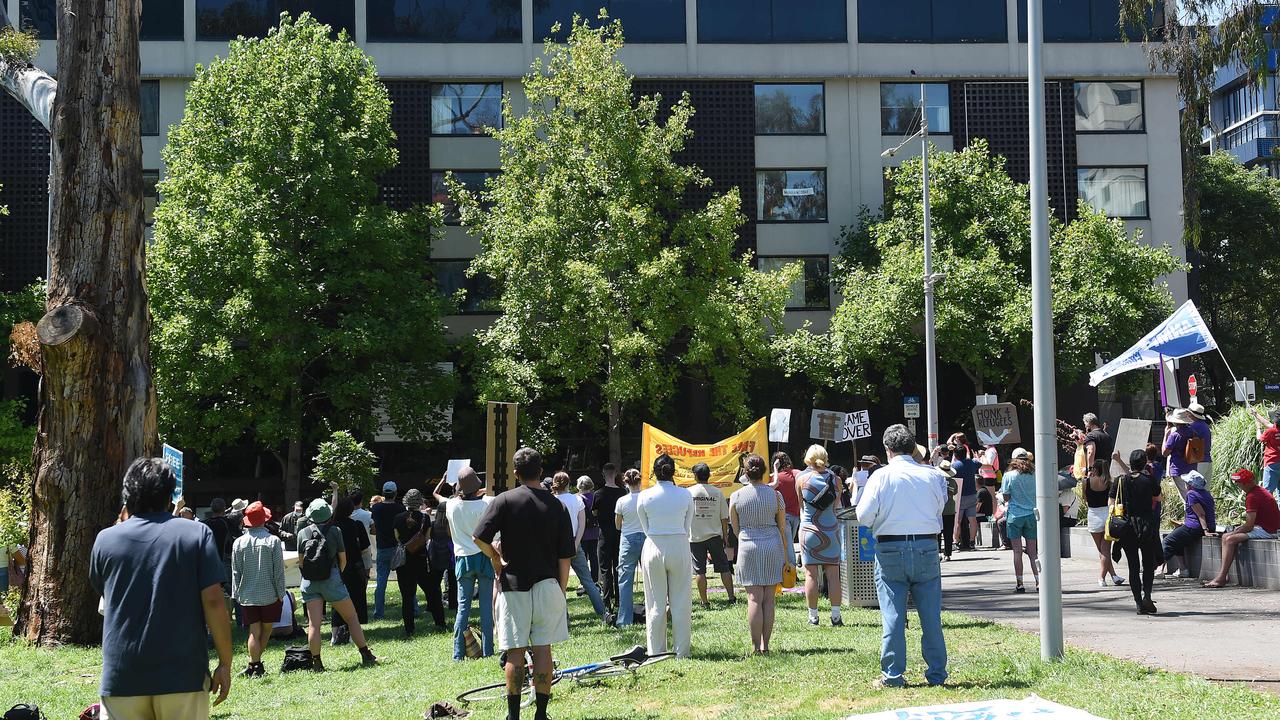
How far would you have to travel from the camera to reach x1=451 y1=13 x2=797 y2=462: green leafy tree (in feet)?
99.6

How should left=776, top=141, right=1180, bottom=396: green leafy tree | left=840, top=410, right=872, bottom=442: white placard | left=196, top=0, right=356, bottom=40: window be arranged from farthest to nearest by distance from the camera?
left=196, top=0, right=356, bottom=40: window < left=776, top=141, right=1180, bottom=396: green leafy tree < left=840, top=410, right=872, bottom=442: white placard

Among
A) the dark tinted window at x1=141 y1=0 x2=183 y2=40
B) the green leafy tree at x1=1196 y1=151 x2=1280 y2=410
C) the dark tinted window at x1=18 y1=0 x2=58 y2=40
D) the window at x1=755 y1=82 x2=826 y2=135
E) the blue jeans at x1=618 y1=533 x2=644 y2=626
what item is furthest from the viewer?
the green leafy tree at x1=1196 y1=151 x2=1280 y2=410

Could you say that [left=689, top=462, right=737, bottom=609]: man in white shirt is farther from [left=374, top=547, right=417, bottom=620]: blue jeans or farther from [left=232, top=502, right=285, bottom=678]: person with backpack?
[left=374, top=547, right=417, bottom=620]: blue jeans

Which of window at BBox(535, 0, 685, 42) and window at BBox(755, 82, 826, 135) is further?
window at BBox(755, 82, 826, 135)

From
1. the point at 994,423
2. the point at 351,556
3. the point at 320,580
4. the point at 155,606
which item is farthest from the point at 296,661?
the point at 994,423

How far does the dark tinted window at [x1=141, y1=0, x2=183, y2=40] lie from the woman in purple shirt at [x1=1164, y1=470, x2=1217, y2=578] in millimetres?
32641

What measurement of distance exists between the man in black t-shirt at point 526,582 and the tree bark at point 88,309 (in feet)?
26.2

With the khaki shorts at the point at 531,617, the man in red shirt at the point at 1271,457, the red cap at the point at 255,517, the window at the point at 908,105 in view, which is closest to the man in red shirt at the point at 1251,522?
the man in red shirt at the point at 1271,457

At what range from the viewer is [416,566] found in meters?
14.6

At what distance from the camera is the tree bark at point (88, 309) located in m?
14.2

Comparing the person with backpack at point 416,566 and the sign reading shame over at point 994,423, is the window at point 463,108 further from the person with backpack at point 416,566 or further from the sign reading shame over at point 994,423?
the person with backpack at point 416,566

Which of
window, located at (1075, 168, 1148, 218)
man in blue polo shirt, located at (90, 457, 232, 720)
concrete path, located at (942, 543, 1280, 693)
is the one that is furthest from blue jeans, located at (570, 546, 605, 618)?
window, located at (1075, 168, 1148, 218)

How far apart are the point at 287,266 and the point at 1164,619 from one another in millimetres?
23410

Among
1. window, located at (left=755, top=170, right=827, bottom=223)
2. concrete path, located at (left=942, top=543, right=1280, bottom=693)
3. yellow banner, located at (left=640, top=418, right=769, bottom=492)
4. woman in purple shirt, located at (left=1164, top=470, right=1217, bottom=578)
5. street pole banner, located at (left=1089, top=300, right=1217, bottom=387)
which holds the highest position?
window, located at (left=755, top=170, right=827, bottom=223)
